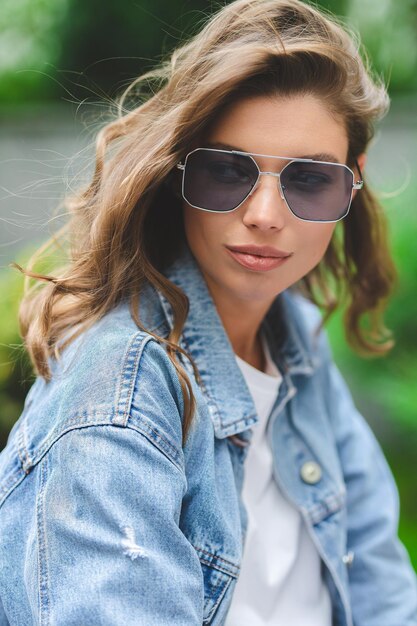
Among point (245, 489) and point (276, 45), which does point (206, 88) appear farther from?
point (245, 489)

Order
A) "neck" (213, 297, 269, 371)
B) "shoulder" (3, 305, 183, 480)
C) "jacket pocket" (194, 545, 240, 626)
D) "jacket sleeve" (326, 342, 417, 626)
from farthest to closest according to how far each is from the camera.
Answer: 1. "jacket sleeve" (326, 342, 417, 626)
2. "neck" (213, 297, 269, 371)
3. "jacket pocket" (194, 545, 240, 626)
4. "shoulder" (3, 305, 183, 480)

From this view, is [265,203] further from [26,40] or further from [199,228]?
[26,40]

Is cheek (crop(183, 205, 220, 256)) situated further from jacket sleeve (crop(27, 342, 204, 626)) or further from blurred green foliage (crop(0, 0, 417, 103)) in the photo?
blurred green foliage (crop(0, 0, 417, 103))

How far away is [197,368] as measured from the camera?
1.69 m

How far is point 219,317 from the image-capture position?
1.79 metres

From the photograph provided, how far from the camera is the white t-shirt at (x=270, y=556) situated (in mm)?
1809

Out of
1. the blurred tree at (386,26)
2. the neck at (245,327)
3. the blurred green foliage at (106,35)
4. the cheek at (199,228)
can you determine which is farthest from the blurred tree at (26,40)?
the cheek at (199,228)

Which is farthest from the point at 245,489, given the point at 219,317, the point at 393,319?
the point at 393,319

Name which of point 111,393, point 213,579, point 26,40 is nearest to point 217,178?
point 111,393

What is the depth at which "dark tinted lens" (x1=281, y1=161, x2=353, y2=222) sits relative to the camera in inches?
65.1

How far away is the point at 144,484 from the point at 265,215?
2.06 feet

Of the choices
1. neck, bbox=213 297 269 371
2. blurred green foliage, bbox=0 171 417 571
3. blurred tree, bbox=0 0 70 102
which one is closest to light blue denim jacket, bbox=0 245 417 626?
neck, bbox=213 297 269 371

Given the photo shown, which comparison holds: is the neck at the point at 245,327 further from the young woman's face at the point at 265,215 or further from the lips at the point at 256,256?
the lips at the point at 256,256

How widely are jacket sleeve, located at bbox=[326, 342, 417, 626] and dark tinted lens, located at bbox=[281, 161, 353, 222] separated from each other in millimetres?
724
